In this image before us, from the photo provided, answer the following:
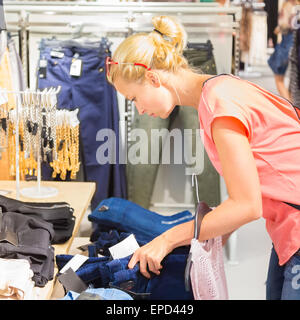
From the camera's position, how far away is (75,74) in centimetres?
307

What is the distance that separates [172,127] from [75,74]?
730 mm

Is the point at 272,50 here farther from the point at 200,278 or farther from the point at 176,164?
the point at 200,278

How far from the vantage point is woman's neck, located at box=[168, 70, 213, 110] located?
4.21ft

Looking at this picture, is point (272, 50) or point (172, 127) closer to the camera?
point (172, 127)

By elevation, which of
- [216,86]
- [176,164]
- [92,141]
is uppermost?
[216,86]

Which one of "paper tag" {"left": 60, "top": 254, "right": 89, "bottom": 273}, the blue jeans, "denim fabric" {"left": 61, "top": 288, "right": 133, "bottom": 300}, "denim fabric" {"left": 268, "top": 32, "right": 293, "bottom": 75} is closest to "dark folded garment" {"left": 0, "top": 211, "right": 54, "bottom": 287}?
"paper tag" {"left": 60, "top": 254, "right": 89, "bottom": 273}

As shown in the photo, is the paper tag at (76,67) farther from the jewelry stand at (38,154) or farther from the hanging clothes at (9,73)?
the jewelry stand at (38,154)

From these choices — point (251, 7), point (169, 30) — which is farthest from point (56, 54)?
point (169, 30)

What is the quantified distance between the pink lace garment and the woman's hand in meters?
0.08

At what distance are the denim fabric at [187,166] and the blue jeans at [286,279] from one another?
1876mm

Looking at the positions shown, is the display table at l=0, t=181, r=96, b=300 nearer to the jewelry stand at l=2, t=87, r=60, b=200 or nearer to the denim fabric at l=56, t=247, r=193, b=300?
the jewelry stand at l=2, t=87, r=60, b=200

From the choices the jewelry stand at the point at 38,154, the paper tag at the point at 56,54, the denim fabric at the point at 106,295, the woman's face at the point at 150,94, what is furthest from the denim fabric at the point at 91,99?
the denim fabric at the point at 106,295

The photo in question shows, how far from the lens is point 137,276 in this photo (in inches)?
51.6

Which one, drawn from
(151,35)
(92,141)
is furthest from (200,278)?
(92,141)
